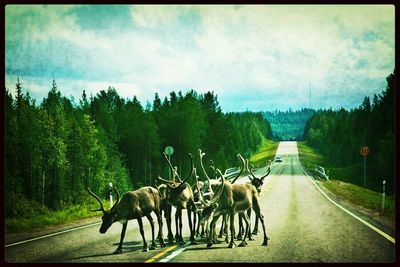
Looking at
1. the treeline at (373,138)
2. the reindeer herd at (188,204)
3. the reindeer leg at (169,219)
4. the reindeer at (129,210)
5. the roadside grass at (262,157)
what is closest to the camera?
the reindeer at (129,210)

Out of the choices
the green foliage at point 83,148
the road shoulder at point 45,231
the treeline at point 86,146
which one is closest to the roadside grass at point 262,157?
the green foliage at point 83,148

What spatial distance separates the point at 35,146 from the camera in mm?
33500

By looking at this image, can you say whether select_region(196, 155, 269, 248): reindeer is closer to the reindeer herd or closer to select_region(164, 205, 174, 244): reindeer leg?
the reindeer herd

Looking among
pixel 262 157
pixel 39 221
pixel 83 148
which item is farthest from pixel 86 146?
pixel 262 157

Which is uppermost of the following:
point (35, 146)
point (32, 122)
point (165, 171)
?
point (32, 122)

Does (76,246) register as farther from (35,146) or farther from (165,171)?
(165,171)

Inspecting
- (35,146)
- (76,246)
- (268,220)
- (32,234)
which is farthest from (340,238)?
(35,146)

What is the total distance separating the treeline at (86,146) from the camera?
3244 centimetres

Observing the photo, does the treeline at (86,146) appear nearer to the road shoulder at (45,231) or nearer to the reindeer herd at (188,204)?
the road shoulder at (45,231)

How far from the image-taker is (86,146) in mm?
39906

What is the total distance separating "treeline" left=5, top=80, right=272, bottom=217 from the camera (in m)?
32.4

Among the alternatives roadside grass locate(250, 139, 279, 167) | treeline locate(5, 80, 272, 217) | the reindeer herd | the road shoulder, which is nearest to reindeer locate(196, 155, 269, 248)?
the reindeer herd
